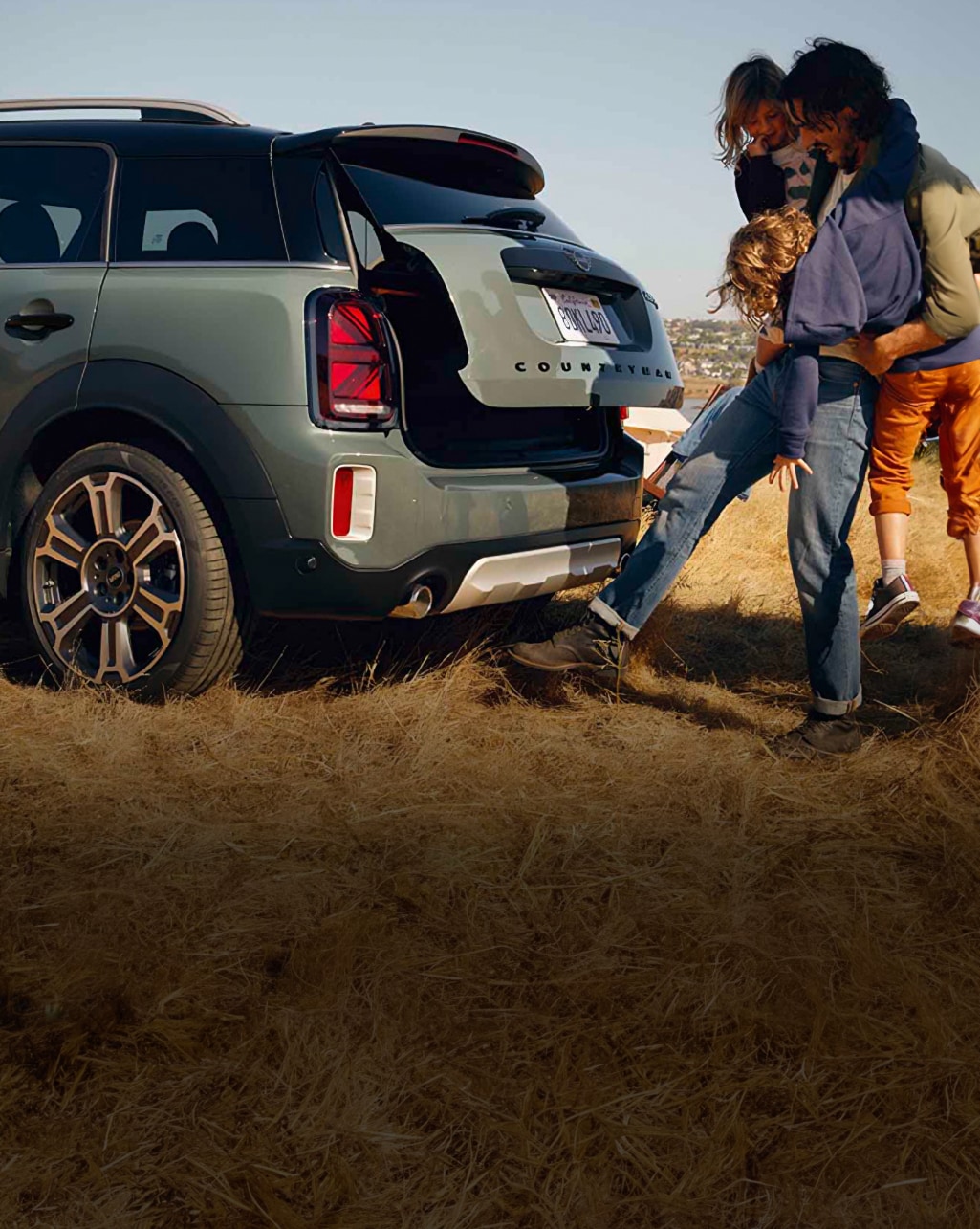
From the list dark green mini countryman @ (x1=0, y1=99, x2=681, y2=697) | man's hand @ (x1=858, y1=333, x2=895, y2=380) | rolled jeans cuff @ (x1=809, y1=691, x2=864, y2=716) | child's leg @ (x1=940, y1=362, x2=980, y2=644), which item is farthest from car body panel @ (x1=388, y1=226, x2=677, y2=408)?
rolled jeans cuff @ (x1=809, y1=691, x2=864, y2=716)

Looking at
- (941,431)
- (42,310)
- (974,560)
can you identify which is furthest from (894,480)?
(42,310)

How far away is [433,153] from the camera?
4242 millimetres

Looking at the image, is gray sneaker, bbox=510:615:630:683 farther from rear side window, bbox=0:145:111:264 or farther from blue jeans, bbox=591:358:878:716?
rear side window, bbox=0:145:111:264

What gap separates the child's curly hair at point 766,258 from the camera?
3744 millimetres

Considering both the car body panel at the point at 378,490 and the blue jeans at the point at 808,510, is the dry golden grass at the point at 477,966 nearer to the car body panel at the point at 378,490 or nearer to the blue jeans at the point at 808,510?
the blue jeans at the point at 808,510

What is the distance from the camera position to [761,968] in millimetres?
2650

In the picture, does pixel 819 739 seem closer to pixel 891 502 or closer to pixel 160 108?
pixel 891 502

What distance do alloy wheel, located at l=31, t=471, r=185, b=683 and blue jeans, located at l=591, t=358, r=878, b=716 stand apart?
1353 mm

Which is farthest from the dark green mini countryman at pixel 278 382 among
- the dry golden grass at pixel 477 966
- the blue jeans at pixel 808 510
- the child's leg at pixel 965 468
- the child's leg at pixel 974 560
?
the child's leg at pixel 974 560

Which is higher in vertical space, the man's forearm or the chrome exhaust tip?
the man's forearm

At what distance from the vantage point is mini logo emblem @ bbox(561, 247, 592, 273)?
429 cm

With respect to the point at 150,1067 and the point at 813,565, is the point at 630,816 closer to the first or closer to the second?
the point at 813,565

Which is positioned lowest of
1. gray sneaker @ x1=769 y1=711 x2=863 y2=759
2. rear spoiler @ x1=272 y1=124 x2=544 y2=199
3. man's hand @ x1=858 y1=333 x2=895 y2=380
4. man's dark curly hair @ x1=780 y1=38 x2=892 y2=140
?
gray sneaker @ x1=769 y1=711 x2=863 y2=759

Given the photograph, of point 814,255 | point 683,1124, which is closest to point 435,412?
point 814,255
